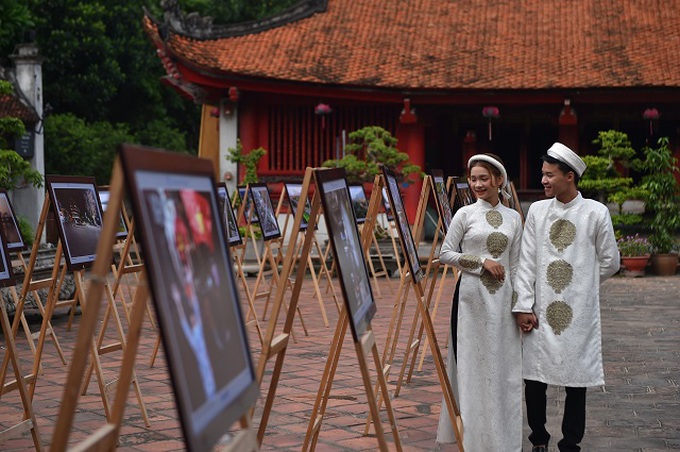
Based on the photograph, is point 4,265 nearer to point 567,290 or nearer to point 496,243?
point 496,243

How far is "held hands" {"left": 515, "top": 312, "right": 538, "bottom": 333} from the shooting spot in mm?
5320

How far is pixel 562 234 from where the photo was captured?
5301 mm

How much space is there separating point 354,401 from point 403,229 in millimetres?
1446

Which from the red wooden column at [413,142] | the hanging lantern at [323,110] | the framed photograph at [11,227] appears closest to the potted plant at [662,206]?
the red wooden column at [413,142]

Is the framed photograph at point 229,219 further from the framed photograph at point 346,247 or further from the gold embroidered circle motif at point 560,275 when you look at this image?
the framed photograph at point 346,247

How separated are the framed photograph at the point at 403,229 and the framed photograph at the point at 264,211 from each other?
13.8 feet

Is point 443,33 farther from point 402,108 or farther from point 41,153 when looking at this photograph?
point 41,153

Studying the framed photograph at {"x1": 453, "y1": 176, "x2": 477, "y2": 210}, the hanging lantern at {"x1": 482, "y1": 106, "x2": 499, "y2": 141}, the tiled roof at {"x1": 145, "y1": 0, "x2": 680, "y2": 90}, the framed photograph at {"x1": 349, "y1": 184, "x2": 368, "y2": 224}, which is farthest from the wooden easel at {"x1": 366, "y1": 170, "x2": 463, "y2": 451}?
the hanging lantern at {"x1": 482, "y1": 106, "x2": 499, "y2": 141}

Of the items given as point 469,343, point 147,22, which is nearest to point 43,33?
point 147,22

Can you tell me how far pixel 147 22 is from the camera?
2073 centimetres

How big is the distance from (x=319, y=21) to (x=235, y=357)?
19.8 meters

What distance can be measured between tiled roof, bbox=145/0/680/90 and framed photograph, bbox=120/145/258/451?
55.3 ft

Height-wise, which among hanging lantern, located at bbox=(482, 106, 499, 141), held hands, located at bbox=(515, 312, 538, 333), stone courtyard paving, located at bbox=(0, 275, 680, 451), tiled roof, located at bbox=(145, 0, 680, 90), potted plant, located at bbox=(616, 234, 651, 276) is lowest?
potted plant, located at bbox=(616, 234, 651, 276)

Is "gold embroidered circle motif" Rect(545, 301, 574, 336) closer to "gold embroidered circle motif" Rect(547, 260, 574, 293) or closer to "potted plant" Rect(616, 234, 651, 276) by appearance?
"gold embroidered circle motif" Rect(547, 260, 574, 293)
